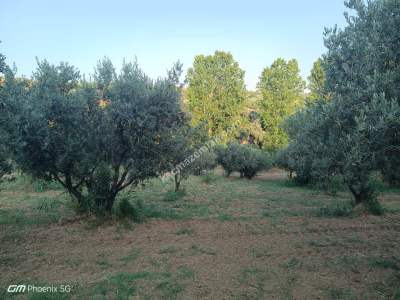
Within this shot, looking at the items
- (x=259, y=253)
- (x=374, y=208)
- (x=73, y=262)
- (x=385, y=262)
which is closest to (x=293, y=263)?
(x=259, y=253)

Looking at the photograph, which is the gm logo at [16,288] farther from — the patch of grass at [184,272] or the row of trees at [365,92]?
the row of trees at [365,92]

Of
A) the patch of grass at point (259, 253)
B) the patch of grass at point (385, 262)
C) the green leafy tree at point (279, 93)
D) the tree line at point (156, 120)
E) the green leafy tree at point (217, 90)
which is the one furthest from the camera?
the green leafy tree at point (217, 90)

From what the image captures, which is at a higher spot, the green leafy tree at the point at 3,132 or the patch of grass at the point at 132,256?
the green leafy tree at the point at 3,132

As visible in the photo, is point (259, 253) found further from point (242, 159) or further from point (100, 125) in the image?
point (242, 159)

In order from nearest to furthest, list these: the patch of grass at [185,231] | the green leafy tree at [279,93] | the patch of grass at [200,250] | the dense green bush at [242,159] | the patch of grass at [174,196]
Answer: the patch of grass at [200,250] < the patch of grass at [185,231] < the patch of grass at [174,196] < the dense green bush at [242,159] < the green leafy tree at [279,93]

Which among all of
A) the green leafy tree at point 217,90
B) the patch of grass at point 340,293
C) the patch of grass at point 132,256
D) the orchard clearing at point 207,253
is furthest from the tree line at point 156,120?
the green leafy tree at point 217,90

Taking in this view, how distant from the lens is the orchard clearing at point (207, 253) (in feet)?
19.5

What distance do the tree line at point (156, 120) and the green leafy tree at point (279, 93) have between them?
29.6 metres

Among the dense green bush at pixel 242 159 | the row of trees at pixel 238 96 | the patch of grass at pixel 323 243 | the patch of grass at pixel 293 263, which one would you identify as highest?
the row of trees at pixel 238 96

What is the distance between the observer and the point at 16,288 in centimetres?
602

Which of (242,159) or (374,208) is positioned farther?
(242,159)

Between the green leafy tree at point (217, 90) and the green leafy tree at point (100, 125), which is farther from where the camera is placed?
the green leafy tree at point (217, 90)

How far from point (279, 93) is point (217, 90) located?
838cm

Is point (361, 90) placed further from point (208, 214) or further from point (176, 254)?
point (208, 214)
